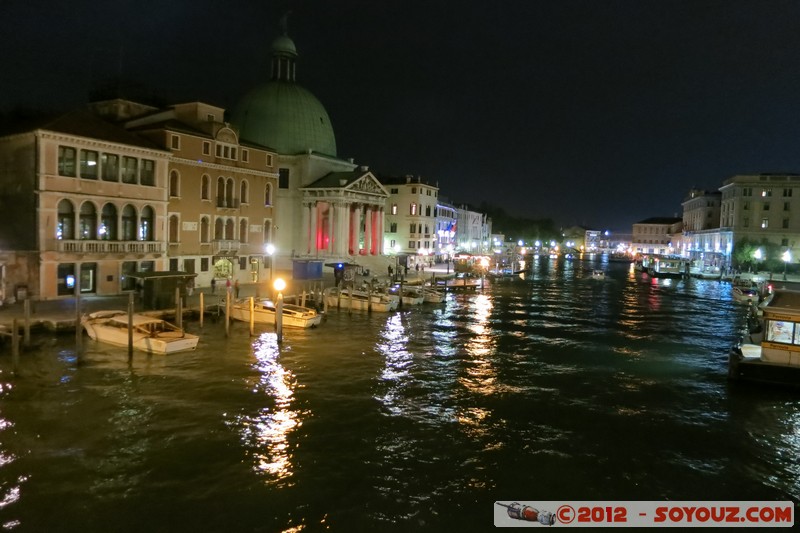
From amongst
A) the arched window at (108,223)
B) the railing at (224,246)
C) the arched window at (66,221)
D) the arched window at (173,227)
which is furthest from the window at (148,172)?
the railing at (224,246)

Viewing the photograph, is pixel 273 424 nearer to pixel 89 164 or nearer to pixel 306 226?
pixel 89 164

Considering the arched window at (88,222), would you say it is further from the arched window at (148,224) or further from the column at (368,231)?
the column at (368,231)

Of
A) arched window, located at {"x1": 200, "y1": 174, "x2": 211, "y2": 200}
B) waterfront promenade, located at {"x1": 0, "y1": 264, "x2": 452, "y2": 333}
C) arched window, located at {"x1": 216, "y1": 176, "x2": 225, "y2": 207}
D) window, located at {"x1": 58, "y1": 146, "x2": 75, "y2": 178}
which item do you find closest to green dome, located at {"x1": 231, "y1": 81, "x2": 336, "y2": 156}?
arched window, located at {"x1": 216, "y1": 176, "x2": 225, "y2": 207}

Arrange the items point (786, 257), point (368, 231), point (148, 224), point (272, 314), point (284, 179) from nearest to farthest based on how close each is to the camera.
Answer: point (272, 314), point (148, 224), point (284, 179), point (368, 231), point (786, 257)

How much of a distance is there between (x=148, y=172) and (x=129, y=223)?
346 centimetres

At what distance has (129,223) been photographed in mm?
35844

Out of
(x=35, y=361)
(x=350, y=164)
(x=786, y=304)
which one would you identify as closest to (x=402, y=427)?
(x=35, y=361)

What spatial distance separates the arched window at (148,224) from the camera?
1439 inches

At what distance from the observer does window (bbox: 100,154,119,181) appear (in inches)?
1331

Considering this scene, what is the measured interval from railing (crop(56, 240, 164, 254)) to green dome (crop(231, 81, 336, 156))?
91.3 feet

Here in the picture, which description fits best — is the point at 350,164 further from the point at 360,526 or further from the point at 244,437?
the point at 360,526

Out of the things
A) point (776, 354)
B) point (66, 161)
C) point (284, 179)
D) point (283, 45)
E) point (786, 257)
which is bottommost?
point (776, 354)

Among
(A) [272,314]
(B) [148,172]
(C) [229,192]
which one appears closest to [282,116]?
(C) [229,192]

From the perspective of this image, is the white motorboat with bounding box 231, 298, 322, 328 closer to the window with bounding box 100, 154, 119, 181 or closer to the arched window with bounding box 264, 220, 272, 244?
the window with bounding box 100, 154, 119, 181
